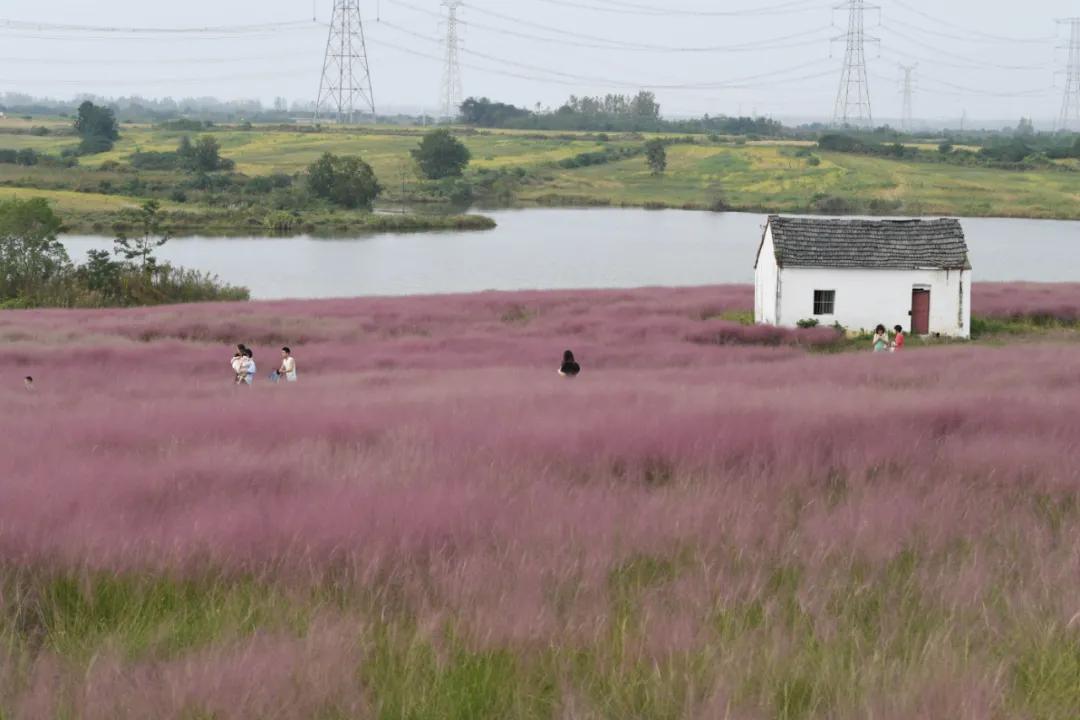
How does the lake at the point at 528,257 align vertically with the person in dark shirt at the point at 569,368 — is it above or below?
below

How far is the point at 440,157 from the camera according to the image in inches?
5625

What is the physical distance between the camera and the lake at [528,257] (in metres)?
67.5

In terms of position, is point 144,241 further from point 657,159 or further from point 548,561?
point 657,159

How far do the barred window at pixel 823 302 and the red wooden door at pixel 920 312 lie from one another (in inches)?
96.7

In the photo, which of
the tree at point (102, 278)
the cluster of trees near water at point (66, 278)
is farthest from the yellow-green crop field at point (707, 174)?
the tree at point (102, 278)

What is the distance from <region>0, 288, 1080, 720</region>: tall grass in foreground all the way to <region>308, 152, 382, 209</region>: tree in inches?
4051

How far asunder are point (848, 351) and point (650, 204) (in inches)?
3827

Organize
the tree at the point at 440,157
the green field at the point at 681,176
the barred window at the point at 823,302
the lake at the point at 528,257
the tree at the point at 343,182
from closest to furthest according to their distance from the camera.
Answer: the barred window at the point at 823,302
the lake at the point at 528,257
the tree at the point at 343,182
the green field at the point at 681,176
the tree at the point at 440,157

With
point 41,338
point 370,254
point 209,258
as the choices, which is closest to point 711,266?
point 370,254

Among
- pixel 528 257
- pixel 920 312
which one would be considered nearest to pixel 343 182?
pixel 528 257

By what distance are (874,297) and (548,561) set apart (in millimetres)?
31586

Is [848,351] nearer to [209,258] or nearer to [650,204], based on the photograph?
[209,258]

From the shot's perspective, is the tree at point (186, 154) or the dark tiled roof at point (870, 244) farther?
the tree at point (186, 154)

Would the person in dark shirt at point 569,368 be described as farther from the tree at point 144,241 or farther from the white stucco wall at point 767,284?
the tree at point 144,241
